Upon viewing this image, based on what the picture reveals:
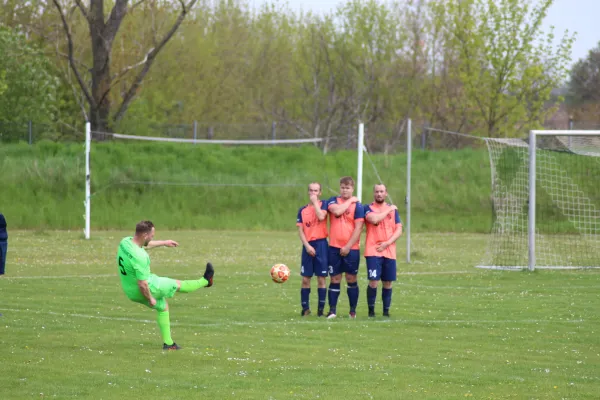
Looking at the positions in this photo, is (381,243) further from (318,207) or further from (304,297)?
(304,297)

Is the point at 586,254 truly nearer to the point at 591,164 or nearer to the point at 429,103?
the point at 591,164

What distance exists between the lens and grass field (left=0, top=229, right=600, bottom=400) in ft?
28.4

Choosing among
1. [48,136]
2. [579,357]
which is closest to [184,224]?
[48,136]

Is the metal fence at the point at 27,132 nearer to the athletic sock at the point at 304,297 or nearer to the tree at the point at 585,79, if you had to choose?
the athletic sock at the point at 304,297

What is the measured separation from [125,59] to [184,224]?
18.4 metres

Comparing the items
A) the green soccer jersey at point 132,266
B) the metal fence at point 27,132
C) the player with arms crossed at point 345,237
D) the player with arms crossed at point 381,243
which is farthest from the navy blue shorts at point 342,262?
the metal fence at point 27,132

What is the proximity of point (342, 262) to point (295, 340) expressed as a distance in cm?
230

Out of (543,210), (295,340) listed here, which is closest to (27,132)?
(543,210)

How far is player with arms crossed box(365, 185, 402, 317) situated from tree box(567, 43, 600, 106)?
62.9 meters

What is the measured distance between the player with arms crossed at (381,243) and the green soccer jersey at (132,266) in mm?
3978

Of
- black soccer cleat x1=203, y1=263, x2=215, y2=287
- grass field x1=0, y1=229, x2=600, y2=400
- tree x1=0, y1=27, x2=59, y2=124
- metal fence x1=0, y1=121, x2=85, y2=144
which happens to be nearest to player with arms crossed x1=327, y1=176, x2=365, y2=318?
grass field x1=0, y1=229, x2=600, y2=400

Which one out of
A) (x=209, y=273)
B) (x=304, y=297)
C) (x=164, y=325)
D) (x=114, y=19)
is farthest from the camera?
(x=114, y=19)

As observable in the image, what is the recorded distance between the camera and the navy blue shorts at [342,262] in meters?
13.3

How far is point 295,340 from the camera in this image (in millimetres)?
11352
